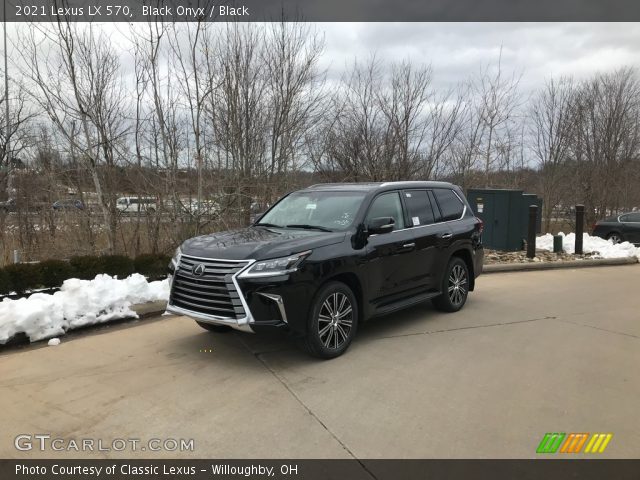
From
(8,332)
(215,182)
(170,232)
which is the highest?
(215,182)

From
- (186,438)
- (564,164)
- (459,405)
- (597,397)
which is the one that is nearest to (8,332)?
(186,438)

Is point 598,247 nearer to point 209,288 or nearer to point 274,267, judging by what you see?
point 274,267

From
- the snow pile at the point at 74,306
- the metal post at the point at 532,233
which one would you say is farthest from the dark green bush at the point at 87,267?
the metal post at the point at 532,233

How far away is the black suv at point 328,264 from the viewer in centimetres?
459

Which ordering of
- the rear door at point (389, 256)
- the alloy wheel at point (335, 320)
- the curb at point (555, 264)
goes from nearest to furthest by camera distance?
the alloy wheel at point (335, 320)
the rear door at point (389, 256)
the curb at point (555, 264)

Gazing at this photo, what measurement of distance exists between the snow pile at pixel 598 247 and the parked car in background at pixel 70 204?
12.5 metres

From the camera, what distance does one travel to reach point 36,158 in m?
11.7

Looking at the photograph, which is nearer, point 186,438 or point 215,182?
point 186,438

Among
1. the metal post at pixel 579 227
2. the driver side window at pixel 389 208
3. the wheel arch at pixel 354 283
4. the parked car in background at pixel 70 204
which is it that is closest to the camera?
the wheel arch at pixel 354 283

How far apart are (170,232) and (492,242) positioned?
8.78 metres

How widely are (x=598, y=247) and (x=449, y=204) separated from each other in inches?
378
